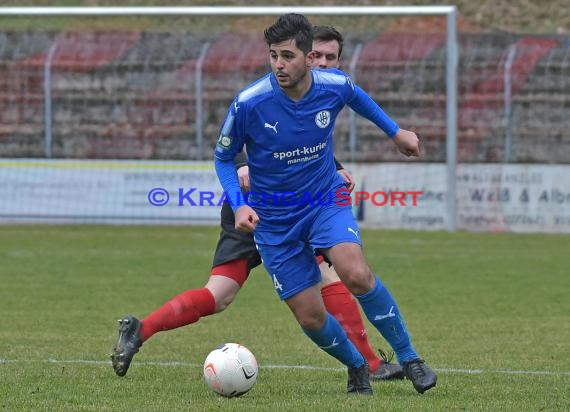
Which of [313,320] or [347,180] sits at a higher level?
[347,180]

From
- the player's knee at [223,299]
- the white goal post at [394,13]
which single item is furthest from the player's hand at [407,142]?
the white goal post at [394,13]

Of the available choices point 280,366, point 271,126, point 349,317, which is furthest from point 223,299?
point 271,126

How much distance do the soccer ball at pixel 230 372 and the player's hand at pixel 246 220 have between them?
0.70 metres

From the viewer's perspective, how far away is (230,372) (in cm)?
629

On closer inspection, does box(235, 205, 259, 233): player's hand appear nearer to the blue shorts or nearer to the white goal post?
the blue shorts

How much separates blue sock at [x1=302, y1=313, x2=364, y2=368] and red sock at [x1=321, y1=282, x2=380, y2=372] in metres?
0.77

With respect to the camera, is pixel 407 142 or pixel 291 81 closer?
pixel 291 81

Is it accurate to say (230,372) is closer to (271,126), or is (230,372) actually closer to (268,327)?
(271,126)

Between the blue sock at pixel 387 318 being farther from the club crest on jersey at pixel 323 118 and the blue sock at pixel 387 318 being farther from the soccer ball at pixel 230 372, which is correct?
the club crest on jersey at pixel 323 118

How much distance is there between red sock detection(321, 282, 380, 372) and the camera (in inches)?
288

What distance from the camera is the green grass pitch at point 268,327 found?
630cm

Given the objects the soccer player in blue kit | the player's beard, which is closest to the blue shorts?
the soccer player in blue kit

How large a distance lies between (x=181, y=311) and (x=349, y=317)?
0.98m

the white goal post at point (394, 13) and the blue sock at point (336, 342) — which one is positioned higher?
the white goal post at point (394, 13)
